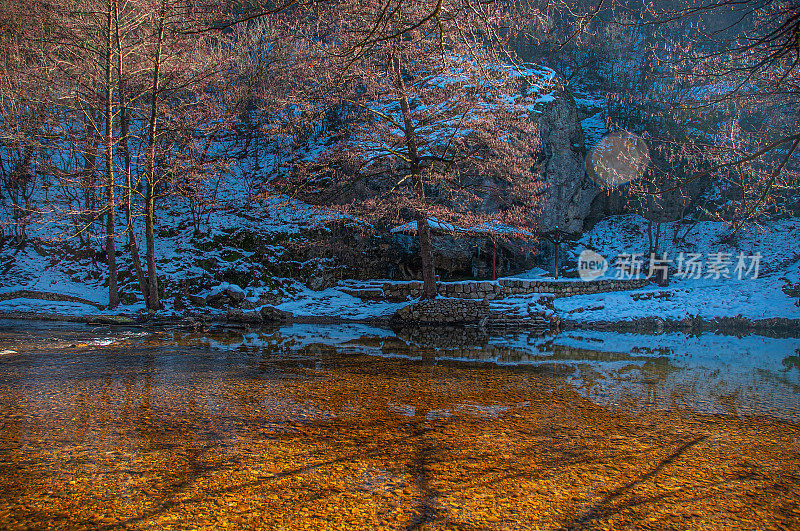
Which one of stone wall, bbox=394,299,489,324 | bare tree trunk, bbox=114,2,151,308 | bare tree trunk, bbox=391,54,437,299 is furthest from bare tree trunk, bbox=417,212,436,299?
bare tree trunk, bbox=114,2,151,308

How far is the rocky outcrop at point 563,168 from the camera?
64.5 ft

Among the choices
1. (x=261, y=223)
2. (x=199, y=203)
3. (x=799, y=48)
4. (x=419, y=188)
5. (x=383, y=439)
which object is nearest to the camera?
(x=799, y=48)

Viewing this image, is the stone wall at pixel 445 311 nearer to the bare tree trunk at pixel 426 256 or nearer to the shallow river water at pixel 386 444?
the bare tree trunk at pixel 426 256

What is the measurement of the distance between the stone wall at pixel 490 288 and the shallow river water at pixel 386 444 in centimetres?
683

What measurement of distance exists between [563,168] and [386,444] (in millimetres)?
19083

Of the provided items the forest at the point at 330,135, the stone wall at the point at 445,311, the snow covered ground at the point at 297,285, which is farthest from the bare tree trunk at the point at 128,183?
the stone wall at the point at 445,311

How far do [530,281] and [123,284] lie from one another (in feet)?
44.9

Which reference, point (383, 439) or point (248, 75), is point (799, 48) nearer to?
point (383, 439)

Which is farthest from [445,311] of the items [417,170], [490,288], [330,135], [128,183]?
[128,183]

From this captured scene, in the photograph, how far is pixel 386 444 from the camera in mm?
3553

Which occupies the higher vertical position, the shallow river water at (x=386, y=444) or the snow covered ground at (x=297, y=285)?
the snow covered ground at (x=297, y=285)

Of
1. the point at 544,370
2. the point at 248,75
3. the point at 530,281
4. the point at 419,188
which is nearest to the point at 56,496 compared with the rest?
the point at 544,370

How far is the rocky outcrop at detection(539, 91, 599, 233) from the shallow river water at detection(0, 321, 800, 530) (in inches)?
545

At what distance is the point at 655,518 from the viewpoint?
8.46ft
